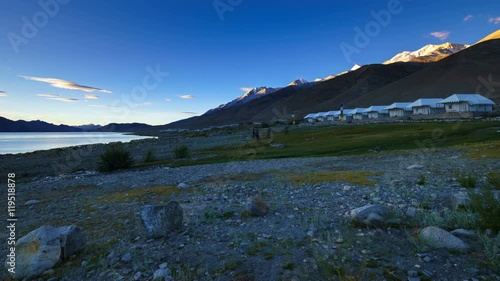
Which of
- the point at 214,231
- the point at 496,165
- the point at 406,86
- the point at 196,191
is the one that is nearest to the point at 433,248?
the point at 214,231

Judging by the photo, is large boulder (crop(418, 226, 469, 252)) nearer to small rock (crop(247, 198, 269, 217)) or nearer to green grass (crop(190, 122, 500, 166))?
small rock (crop(247, 198, 269, 217))

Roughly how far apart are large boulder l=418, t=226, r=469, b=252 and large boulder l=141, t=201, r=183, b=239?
522 cm

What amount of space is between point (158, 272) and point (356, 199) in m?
6.19

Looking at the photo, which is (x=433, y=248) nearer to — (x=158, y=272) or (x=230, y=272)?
(x=230, y=272)

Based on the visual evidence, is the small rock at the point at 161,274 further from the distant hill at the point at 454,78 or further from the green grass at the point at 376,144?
the distant hill at the point at 454,78

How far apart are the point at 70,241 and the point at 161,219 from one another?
1816mm

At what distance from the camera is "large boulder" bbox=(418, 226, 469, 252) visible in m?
4.64

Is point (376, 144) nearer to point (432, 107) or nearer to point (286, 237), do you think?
point (286, 237)

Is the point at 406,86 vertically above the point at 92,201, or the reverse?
the point at 406,86

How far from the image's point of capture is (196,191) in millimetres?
12031

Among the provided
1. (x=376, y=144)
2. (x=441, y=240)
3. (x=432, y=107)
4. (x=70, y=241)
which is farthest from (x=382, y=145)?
(x=432, y=107)

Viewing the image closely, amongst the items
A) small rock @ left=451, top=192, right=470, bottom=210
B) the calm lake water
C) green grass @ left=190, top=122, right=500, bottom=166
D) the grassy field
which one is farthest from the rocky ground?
the calm lake water

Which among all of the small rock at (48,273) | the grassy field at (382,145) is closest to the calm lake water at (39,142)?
the grassy field at (382,145)

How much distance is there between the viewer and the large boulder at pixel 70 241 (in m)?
5.60
